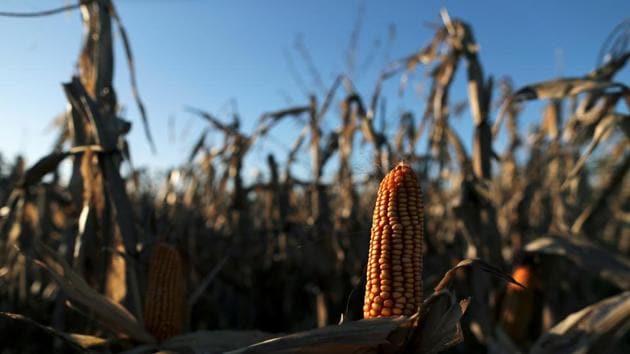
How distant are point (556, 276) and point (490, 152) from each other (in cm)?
105

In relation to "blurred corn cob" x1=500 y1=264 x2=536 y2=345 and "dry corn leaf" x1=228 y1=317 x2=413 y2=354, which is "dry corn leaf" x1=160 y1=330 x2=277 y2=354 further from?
"blurred corn cob" x1=500 y1=264 x2=536 y2=345

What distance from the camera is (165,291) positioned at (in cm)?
230

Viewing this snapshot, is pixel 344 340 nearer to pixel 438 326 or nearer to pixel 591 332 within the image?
pixel 438 326

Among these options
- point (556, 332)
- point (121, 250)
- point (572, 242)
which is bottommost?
point (556, 332)

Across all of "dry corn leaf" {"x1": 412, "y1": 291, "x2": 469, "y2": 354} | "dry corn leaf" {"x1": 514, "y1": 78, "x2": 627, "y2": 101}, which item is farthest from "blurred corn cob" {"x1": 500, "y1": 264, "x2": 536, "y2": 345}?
"dry corn leaf" {"x1": 412, "y1": 291, "x2": 469, "y2": 354}

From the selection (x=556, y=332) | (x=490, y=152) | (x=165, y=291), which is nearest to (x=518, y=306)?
(x=490, y=152)

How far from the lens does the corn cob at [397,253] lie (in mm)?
1587

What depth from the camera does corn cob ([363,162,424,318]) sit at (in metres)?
1.59

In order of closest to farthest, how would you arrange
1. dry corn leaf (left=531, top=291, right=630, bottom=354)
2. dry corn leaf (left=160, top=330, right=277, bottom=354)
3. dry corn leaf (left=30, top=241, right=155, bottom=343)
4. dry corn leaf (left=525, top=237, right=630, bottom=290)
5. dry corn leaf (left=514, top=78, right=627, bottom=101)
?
dry corn leaf (left=160, top=330, right=277, bottom=354)
dry corn leaf (left=30, top=241, right=155, bottom=343)
dry corn leaf (left=531, top=291, right=630, bottom=354)
dry corn leaf (left=525, top=237, right=630, bottom=290)
dry corn leaf (left=514, top=78, right=627, bottom=101)

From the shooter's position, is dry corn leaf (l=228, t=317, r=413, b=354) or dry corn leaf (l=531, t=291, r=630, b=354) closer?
dry corn leaf (l=228, t=317, r=413, b=354)

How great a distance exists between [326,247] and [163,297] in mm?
2848

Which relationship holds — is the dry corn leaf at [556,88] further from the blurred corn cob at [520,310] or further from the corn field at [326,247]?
the blurred corn cob at [520,310]

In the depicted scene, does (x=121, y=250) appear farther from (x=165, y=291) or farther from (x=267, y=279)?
(x=267, y=279)

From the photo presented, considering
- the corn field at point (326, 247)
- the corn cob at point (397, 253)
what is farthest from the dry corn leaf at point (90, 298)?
the corn cob at point (397, 253)
